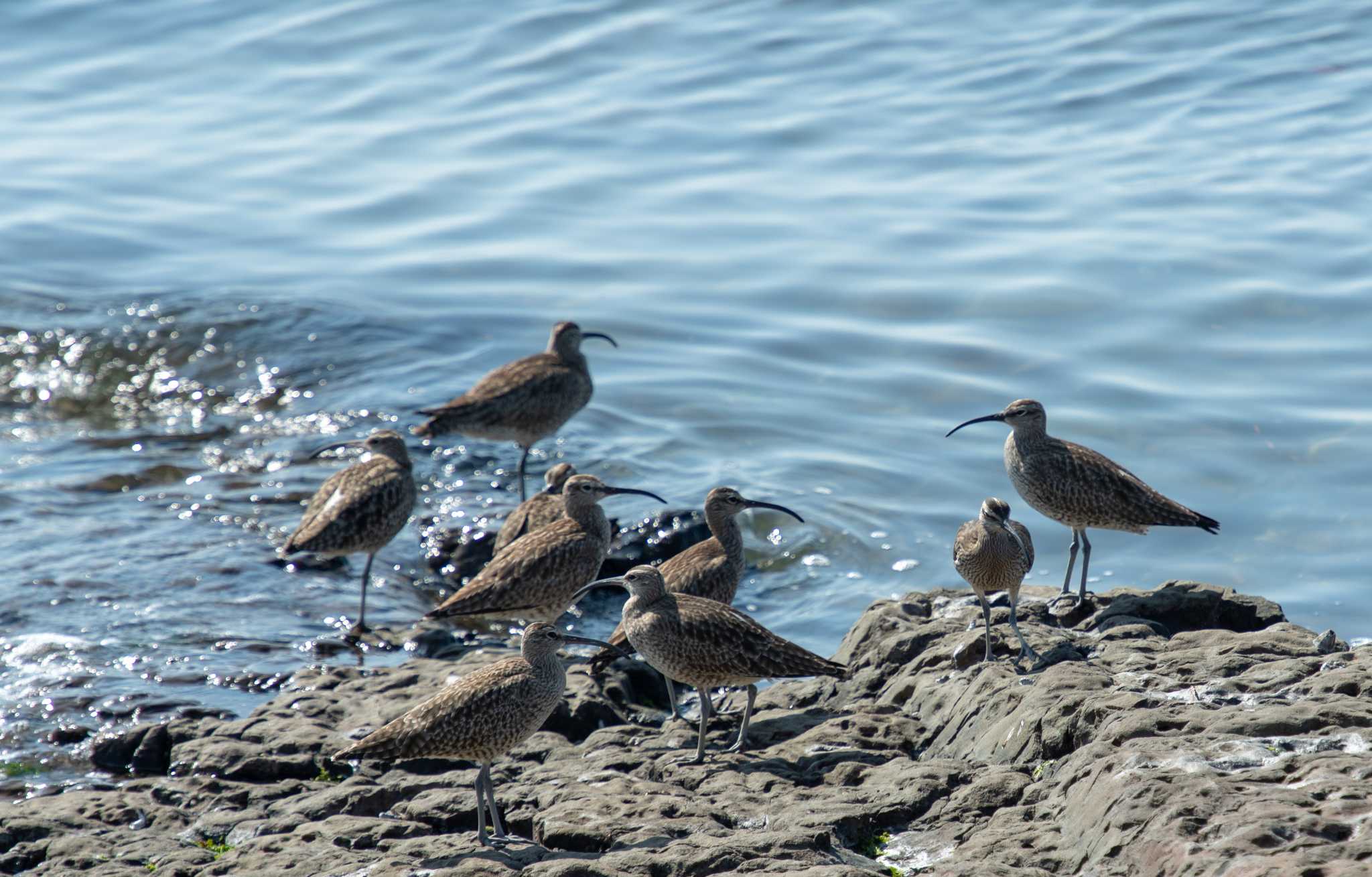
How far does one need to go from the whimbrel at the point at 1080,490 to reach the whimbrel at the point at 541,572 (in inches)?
104

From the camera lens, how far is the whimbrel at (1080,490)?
989 cm

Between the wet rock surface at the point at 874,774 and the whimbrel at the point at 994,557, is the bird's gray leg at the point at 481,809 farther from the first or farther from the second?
the whimbrel at the point at 994,557

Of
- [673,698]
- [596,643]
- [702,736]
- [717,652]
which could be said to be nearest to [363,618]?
[673,698]

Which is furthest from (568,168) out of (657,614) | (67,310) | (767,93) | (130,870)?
(130,870)

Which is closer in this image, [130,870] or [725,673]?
[130,870]

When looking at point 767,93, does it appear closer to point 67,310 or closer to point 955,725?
point 67,310

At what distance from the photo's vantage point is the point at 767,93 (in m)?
27.2

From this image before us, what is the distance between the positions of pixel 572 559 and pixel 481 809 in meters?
3.63

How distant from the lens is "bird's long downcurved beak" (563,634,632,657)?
25.9ft

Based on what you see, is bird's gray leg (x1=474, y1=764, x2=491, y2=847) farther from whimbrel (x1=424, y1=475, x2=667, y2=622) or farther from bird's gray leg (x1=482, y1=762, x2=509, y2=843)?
whimbrel (x1=424, y1=475, x2=667, y2=622)

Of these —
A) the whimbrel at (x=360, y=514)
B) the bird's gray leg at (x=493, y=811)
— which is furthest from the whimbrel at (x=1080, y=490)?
the whimbrel at (x=360, y=514)

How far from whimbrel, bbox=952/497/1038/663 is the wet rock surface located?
23 cm

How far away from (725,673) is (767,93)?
20.3 m

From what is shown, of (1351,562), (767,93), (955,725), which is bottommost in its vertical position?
(1351,562)
